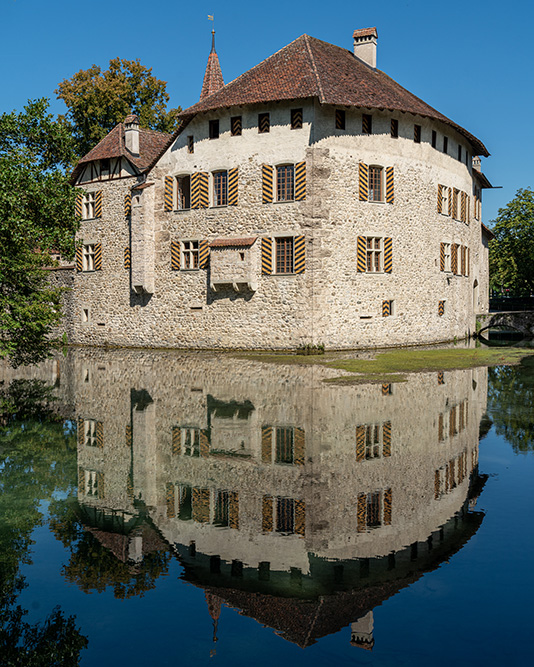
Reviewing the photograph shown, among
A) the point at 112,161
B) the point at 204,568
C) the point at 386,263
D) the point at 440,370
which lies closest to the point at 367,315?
the point at 386,263

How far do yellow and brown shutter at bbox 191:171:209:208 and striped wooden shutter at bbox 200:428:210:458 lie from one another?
67.6 feet

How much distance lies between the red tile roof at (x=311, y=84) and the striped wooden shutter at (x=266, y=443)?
1881 cm

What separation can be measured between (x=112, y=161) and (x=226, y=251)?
9.66 m

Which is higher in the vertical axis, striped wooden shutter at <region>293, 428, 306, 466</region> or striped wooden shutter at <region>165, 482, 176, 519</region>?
striped wooden shutter at <region>293, 428, 306, 466</region>

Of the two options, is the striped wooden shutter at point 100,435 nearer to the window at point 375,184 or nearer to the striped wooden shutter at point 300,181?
the striped wooden shutter at point 300,181

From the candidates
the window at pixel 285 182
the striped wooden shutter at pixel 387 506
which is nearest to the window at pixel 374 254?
the window at pixel 285 182

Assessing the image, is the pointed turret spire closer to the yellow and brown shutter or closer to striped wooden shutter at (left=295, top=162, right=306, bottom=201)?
the yellow and brown shutter

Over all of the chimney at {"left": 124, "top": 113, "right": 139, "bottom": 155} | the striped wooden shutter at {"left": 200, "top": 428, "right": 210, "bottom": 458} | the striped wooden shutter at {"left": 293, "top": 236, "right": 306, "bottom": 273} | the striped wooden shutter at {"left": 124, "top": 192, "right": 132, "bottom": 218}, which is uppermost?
the chimney at {"left": 124, "top": 113, "right": 139, "bottom": 155}

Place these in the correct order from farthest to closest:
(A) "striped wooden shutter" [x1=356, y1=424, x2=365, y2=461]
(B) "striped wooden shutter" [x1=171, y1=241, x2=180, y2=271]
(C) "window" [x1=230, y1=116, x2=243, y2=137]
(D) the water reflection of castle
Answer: (B) "striped wooden shutter" [x1=171, y1=241, x2=180, y2=271]
(C) "window" [x1=230, y1=116, x2=243, y2=137]
(A) "striped wooden shutter" [x1=356, y1=424, x2=365, y2=461]
(D) the water reflection of castle

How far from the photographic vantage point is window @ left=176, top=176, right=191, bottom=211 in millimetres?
30906

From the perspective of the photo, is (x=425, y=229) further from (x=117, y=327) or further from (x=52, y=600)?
(x=52, y=600)

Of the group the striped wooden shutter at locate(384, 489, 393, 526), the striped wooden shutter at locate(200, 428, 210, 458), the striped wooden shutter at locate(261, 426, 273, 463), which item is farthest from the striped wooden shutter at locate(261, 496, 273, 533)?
the striped wooden shutter at locate(200, 428, 210, 458)

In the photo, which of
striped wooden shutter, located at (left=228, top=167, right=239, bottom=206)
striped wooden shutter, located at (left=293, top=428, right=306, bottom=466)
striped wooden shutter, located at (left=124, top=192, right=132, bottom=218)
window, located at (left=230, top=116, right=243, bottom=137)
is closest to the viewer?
striped wooden shutter, located at (left=293, top=428, right=306, bottom=466)

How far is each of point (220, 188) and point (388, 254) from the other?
8.04 m
